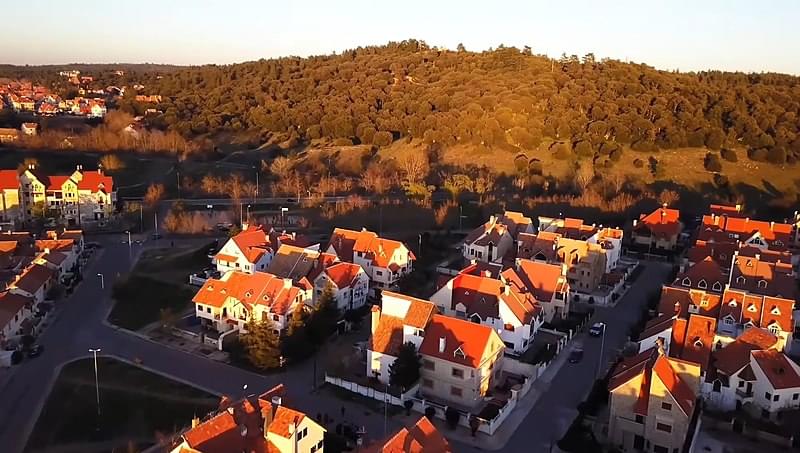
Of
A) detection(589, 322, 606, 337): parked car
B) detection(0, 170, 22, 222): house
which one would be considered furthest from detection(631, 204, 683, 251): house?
detection(0, 170, 22, 222): house

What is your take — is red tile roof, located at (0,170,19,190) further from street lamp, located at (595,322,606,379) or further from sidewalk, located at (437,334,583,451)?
street lamp, located at (595,322,606,379)

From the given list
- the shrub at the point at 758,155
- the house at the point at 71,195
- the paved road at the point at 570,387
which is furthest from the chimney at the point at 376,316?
the shrub at the point at 758,155

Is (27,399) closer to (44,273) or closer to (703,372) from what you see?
(44,273)

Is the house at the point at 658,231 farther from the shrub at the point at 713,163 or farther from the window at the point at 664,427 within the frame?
the window at the point at 664,427

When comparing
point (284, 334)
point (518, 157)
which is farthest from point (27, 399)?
point (518, 157)

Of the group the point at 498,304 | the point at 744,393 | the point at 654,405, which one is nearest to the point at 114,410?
the point at 498,304
